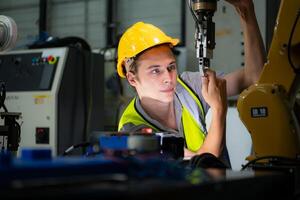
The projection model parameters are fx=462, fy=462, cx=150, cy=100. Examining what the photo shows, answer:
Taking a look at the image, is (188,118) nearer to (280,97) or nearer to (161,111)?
(161,111)

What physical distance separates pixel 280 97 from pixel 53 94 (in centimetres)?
234

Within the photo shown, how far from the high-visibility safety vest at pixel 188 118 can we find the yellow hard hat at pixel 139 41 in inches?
10.6

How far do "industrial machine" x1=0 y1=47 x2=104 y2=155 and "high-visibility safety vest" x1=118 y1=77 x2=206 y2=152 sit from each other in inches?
45.0

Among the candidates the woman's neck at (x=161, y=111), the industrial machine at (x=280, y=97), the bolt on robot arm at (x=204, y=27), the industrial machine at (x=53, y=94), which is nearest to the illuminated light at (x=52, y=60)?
the industrial machine at (x=53, y=94)

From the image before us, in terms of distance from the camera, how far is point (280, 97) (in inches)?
54.8

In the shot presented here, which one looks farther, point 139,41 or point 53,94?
point 53,94

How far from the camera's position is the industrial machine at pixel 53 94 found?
3447 millimetres

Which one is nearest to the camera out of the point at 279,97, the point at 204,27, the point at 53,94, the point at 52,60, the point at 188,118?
the point at 279,97

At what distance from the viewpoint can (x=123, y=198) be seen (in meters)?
0.57

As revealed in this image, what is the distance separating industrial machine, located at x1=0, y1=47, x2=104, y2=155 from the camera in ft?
11.3

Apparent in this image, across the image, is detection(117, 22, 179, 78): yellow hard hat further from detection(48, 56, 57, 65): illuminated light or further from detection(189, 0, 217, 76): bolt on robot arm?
detection(48, 56, 57, 65): illuminated light

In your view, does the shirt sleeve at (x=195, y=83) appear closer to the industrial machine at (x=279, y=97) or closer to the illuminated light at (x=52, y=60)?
the industrial machine at (x=279, y=97)

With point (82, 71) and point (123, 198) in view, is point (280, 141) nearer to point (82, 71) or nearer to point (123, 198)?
point (123, 198)

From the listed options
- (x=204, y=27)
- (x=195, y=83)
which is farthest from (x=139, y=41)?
(x=204, y=27)
